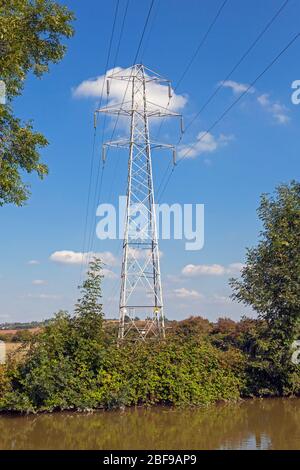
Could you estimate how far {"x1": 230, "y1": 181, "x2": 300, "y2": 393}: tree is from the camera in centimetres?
1494

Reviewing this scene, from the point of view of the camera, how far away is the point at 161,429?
1128cm

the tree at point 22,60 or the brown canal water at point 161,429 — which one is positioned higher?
the tree at point 22,60

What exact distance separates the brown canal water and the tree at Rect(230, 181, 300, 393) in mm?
1377

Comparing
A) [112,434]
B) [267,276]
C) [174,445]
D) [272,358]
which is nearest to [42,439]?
[112,434]

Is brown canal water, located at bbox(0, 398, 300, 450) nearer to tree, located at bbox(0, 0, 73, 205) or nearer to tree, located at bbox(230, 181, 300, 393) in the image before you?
tree, located at bbox(230, 181, 300, 393)

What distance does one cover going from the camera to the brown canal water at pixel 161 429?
10070 millimetres

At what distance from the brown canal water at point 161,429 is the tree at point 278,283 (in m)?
1.38

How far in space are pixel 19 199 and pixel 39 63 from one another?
2.94 m

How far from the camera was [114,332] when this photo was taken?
14.4m
